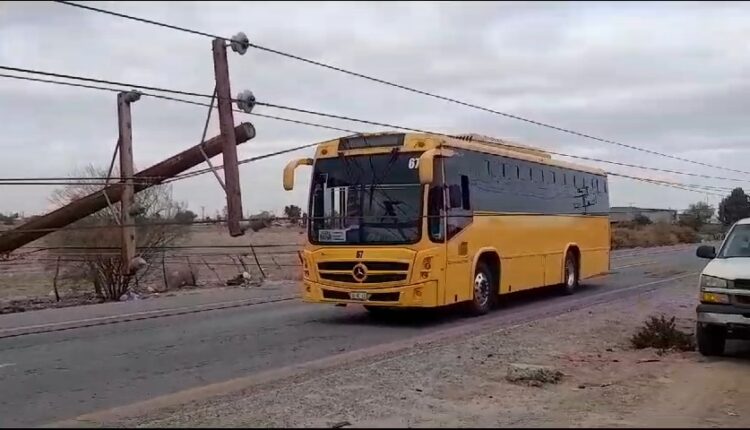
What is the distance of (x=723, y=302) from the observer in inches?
436

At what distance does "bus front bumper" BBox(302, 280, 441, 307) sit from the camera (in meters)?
14.8

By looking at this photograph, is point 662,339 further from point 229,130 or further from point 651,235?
point 651,235

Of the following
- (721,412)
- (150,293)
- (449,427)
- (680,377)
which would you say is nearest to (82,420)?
(449,427)

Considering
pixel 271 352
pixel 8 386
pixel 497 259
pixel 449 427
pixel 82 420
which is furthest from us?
pixel 497 259

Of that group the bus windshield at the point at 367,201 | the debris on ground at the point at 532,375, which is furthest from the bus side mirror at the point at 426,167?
the debris on ground at the point at 532,375

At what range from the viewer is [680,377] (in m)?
10.2

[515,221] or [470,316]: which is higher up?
[515,221]

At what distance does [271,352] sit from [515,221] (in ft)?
25.1

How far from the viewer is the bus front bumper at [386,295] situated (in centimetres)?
1482

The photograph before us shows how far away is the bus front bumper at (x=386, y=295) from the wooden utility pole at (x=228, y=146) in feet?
7.34

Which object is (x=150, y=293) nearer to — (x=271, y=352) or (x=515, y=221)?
(x=515, y=221)

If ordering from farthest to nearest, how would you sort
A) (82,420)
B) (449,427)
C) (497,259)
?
1. (497,259)
2. (82,420)
3. (449,427)

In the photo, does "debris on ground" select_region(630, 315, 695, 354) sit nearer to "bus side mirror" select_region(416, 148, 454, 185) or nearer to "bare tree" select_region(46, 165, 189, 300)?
"bus side mirror" select_region(416, 148, 454, 185)

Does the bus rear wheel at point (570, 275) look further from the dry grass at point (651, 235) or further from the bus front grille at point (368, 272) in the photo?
the dry grass at point (651, 235)
